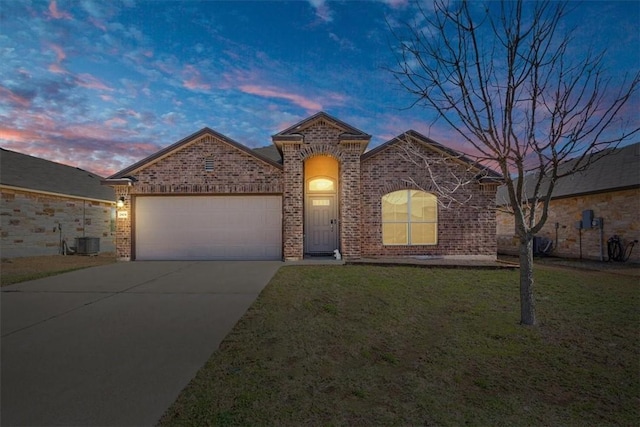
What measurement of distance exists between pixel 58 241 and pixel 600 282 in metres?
21.4

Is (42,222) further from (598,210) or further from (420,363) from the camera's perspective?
(598,210)

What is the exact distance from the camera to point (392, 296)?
6242 mm

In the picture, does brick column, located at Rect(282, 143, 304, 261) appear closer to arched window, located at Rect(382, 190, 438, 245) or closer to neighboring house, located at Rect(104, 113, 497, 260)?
neighboring house, located at Rect(104, 113, 497, 260)

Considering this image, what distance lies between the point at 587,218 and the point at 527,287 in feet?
38.0

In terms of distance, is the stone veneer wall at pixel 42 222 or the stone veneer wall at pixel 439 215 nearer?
the stone veneer wall at pixel 439 215

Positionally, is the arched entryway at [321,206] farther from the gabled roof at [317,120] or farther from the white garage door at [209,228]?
the gabled roof at [317,120]

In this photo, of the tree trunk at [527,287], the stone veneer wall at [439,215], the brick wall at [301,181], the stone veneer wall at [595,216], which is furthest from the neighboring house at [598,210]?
the tree trunk at [527,287]

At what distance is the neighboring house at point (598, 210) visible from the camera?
1163 centimetres

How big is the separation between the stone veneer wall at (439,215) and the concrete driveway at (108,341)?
466 cm

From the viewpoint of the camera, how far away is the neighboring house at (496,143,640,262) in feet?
38.2

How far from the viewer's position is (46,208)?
14656 millimetres

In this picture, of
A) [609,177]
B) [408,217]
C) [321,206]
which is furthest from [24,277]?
[609,177]

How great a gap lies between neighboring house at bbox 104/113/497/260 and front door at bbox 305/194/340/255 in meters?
0.85

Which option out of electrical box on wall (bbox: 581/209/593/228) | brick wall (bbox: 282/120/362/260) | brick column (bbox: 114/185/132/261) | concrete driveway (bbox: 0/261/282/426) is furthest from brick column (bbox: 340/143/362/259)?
electrical box on wall (bbox: 581/209/593/228)
